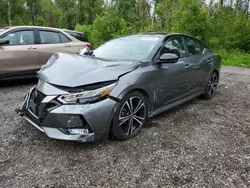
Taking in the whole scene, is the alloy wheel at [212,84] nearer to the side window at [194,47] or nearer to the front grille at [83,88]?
the side window at [194,47]

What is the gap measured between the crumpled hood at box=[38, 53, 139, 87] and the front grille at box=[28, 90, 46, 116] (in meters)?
0.19

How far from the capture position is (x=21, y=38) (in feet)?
17.6

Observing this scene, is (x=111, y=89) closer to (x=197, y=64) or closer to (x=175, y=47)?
(x=175, y=47)

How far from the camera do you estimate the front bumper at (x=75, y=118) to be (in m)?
2.53

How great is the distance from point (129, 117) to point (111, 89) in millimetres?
513

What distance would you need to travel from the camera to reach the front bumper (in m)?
2.53

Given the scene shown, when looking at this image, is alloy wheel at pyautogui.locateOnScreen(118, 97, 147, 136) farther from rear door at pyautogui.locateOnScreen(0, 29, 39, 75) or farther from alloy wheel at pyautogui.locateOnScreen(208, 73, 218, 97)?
rear door at pyautogui.locateOnScreen(0, 29, 39, 75)

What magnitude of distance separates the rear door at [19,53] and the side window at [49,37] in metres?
0.23

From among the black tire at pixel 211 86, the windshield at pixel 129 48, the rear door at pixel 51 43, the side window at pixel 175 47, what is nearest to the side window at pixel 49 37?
the rear door at pixel 51 43

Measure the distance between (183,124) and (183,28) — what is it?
7.95 m

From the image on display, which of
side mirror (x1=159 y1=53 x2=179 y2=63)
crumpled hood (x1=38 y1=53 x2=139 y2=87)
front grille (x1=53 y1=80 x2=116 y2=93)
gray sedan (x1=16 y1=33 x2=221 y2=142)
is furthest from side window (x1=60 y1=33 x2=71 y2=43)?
front grille (x1=53 y1=80 x2=116 y2=93)

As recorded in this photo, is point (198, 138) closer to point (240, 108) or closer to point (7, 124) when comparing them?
point (240, 108)

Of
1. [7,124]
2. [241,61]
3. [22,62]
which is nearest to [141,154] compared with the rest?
[7,124]

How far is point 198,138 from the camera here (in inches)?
124
